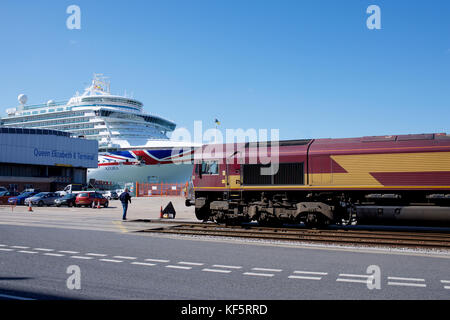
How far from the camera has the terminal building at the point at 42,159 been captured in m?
58.6

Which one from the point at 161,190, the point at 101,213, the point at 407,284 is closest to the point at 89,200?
the point at 101,213

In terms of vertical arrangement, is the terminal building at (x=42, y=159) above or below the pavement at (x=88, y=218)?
above

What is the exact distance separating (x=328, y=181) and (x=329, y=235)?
2.57 metres

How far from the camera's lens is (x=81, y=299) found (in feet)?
21.4

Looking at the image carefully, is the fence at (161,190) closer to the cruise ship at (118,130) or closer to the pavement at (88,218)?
the cruise ship at (118,130)

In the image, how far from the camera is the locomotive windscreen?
55.5ft

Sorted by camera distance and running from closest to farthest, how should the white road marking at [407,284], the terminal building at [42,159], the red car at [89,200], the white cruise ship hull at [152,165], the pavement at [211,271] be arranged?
the pavement at [211,271] → the white road marking at [407,284] → the red car at [89,200] → the terminal building at [42,159] → the white cruise ship hull at [152,165]

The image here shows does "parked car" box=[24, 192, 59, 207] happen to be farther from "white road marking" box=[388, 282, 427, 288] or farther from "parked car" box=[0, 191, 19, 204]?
"white road marking" box=[388, 282, 427, 288]

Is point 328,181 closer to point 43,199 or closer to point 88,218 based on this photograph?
point 88,218

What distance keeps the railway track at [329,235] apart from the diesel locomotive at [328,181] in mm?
657

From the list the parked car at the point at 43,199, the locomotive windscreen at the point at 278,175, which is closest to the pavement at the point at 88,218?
the locomotive windscreen at the point at 278,175
